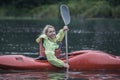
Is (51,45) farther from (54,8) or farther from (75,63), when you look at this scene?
(54,8)

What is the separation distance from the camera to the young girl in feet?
53.4

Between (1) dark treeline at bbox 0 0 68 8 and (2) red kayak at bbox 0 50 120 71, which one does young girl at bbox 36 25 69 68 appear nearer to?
(2) red kayak at bbox 0 50 120 71

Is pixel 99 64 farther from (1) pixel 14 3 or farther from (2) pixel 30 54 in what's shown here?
(1) pixel 14 3

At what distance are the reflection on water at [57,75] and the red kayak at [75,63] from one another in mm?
314

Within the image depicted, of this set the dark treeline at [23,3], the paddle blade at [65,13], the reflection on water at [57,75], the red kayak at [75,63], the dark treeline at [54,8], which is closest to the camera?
the reflection on water at [57,75]

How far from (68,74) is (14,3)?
72.0 meters

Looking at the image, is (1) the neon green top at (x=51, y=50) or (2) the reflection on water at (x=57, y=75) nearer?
(2) the reflection on water at (x=57, y=75)

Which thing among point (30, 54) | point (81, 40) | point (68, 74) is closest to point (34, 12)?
point (81, 40)

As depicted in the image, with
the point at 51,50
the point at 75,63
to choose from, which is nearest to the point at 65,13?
the point at 51,50

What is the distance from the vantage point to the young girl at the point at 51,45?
53.4 feet

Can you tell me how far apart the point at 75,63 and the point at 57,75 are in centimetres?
116

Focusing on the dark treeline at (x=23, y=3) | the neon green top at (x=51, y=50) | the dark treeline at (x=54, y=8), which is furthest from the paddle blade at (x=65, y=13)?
the dark treeline at (x=23, y=3)

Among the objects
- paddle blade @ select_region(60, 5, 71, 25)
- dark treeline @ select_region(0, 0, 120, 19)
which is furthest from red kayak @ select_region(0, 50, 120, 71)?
dark treeline @ select_region(0, 0, 120, 19)

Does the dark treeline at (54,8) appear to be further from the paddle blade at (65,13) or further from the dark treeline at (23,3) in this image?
the paddle blade at (65,13)
